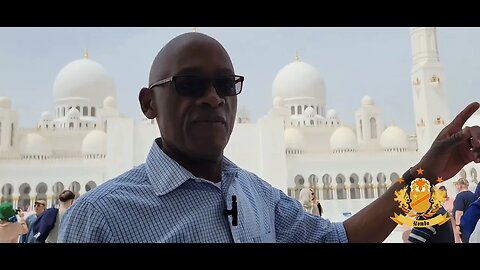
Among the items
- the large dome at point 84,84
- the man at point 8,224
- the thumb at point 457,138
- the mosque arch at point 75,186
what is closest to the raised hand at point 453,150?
the thumb at point 457,138

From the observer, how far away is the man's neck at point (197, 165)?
0.81m

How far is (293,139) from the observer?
13234mm

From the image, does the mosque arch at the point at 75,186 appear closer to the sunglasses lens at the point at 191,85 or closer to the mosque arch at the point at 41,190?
the mosque arch at the point at 41,190

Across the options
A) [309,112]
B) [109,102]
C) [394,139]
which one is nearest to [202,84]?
[394,139]

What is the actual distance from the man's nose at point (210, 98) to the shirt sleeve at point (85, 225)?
0.25m

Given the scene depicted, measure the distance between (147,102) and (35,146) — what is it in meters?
12.0

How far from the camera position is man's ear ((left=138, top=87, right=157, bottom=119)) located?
2.66 ft

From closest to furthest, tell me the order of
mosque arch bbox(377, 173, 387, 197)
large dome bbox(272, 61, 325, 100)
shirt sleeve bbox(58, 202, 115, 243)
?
shirt sleeve bbox(58, 202, 115, 243), mosque arch bbox(377, 173, 387, 197), large dome bbox(272, 61, 325, 100)

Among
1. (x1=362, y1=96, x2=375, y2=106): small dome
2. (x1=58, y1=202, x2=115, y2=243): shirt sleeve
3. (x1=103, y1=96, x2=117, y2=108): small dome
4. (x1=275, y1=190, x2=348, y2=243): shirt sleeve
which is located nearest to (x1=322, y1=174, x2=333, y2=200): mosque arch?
(x1=362, y1=96, x2=375, y2=106): small dome

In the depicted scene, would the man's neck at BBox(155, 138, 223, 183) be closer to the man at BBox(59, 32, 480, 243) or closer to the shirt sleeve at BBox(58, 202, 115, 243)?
the man at BBox(59, 32, 480, 243)

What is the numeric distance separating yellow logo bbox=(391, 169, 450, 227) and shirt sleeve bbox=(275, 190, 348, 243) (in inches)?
4.5

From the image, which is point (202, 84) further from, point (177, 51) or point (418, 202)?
point (418, 202)
